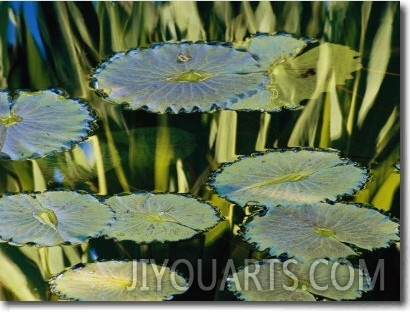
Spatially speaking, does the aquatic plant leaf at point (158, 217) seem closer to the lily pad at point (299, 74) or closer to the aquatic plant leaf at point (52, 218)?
the aquatic plant leaf at point (52, 218)

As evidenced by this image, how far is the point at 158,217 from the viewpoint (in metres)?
1.62

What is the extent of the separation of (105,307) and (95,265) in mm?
86

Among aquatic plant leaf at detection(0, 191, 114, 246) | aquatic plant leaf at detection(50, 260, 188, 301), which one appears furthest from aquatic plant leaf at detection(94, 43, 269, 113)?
aquatic plant leaf at detection(50, 260, 188, 301)

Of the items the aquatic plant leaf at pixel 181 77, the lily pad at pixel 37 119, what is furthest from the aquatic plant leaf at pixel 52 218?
the aquatic plant leaf at pixel 181 77

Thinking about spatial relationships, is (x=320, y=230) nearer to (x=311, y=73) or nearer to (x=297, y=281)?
(x=297, y=281)

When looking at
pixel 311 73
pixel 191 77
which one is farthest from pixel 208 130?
pixel 311 73

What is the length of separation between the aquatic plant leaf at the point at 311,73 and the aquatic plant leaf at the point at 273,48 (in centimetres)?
1

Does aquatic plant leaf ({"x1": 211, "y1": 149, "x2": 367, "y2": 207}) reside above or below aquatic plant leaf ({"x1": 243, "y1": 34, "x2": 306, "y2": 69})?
below

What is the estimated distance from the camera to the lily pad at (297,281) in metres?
1.67

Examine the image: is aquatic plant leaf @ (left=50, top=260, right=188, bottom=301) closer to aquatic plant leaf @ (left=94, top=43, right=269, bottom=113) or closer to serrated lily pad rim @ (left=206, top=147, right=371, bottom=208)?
serrated lily pad rim @ (left=206, top=147, right=371, bottom=208)

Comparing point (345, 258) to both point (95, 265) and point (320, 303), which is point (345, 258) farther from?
point (95, 265)

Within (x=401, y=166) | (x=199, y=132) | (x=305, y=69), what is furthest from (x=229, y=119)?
(x=401, y=166)

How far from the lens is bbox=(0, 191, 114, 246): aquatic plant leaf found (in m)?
1.58

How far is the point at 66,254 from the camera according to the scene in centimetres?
167
